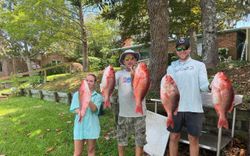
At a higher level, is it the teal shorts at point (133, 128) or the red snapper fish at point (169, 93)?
the red snapper fish at point (169, 93)

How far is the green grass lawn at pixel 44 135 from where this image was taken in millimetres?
5355

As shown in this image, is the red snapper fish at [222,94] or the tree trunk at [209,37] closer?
the red snapper fish at [222,94]

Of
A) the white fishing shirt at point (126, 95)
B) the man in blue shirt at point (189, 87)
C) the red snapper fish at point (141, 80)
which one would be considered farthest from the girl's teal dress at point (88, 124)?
the man in blue shirt at point (189, 87)

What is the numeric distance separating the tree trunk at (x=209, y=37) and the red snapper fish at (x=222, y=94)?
5545mm

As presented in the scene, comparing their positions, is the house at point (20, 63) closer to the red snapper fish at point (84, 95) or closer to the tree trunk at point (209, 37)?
the tree trunk at point (209, 37)

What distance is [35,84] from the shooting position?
16172 mm

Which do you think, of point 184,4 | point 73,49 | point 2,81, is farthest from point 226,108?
point 73,49

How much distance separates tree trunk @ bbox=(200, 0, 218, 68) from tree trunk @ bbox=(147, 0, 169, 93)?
7.93 ft

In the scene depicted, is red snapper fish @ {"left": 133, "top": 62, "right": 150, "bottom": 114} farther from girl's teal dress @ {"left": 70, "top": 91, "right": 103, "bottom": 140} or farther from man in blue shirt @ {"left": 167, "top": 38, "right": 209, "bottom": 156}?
girl's teal dress @ {"left": 70, "top": 91, "right": 103, "bottom": 140}

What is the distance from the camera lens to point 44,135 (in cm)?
627

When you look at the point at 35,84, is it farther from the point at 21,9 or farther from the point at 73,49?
the point at 73,49

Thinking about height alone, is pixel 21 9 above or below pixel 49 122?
above

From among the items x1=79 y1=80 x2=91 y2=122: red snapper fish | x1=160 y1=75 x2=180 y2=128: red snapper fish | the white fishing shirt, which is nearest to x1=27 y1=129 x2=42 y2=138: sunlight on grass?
the white fishing shirt

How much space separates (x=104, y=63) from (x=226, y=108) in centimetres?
2227
